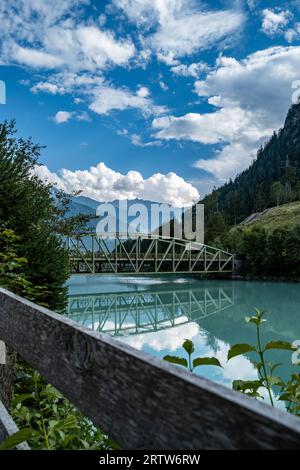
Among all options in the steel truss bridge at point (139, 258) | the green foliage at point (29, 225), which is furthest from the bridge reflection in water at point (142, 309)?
the green foliage at point (29, 225)


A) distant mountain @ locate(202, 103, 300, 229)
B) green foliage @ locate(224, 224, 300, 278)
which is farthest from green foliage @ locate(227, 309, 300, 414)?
distant mountain @ locate(202, 103, 300, 229)

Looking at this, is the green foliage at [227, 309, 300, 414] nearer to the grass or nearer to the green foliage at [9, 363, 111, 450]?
the green foliage at [9, 363, 111, 450]

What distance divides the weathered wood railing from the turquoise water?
6435 millimetres

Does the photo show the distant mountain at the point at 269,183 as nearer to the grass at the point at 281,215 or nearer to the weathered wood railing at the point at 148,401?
the grass at the point at 281,215

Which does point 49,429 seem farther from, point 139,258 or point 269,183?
point 269,183

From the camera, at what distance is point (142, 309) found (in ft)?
85.0

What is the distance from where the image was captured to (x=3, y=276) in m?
3.79

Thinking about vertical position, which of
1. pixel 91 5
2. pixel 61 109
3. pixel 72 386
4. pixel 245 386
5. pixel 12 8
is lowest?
pixel 245 386

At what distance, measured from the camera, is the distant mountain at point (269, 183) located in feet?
296

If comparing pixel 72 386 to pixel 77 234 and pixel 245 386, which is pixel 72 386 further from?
pixel 77 234

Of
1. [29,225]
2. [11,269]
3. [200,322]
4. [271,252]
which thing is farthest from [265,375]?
[271,252]

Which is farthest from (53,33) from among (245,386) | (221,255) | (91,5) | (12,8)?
(221,255)

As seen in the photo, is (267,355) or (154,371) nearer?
(154,371)
